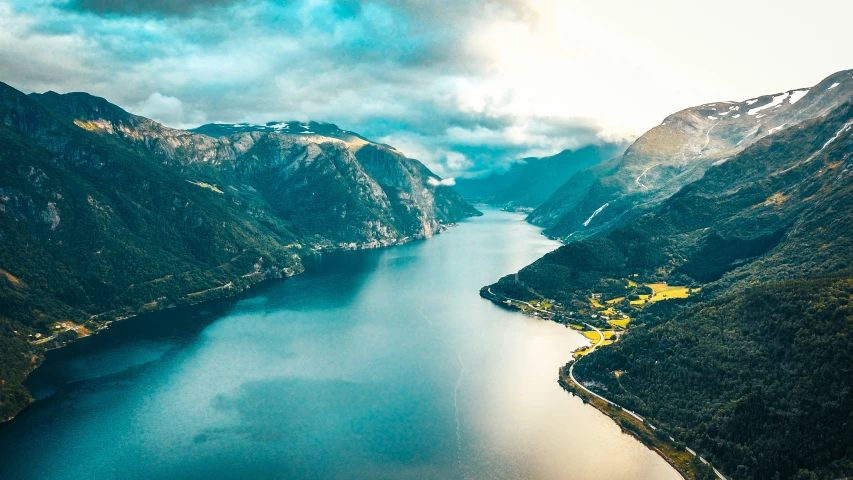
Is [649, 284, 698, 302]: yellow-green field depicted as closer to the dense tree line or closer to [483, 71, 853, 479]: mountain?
[483, 71, 853, 479]: mountain

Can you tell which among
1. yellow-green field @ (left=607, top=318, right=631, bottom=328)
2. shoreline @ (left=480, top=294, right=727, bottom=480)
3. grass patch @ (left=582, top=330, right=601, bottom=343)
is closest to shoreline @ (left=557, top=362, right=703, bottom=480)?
shoreline @ (left=480, top=294, right=727, bottom=480)

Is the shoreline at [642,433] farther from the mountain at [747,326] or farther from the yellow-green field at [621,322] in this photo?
the yellow-green field at [621,322]

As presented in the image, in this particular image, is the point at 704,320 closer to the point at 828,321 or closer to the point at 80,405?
the point at 828,321

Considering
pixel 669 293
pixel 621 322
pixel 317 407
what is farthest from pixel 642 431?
pixel 669 293

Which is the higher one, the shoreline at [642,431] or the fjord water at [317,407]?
the fjord water at [317,407]

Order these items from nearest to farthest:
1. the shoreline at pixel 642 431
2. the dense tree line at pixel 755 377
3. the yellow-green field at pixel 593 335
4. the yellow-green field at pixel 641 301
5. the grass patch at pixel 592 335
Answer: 1. the dense tree line at pixel 755 377
2. the shoreline at pixel 642 431
3. the yellow-green field at pixel 593 335
4. the grass patch at pixel 592 335
5. the yellow-green field at pixel 641 301

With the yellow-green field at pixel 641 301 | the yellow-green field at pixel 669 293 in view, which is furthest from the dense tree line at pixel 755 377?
the yellow-green field at pixel 641 301
